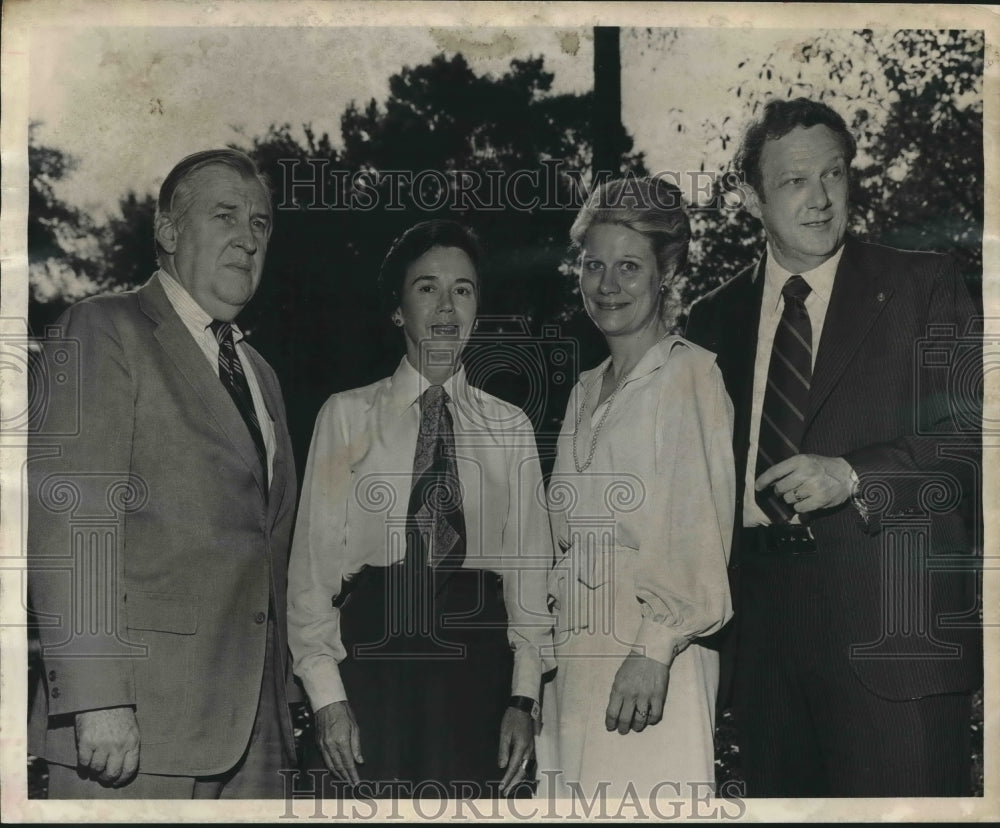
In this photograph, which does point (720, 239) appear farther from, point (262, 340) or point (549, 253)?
point (262, 340)

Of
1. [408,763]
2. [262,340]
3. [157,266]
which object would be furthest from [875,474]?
[157,266]

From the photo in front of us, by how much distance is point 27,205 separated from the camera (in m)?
4.68

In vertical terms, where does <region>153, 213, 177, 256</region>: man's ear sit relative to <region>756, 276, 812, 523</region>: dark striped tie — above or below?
above

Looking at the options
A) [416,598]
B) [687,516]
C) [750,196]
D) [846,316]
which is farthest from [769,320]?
[416,598]

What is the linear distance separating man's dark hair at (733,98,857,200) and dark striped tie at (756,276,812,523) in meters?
0.50

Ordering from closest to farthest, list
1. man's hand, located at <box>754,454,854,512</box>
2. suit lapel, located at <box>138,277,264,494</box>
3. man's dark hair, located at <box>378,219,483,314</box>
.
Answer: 1. suit lapel, located at <box>138,277,264,494</box>
2. man's hand, located at <box>754,454,854,512</box>
3. man's dark hair, located at <box>378,219,483,314</box>

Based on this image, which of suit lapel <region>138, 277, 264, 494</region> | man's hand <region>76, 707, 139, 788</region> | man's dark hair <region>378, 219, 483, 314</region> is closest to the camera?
man's hand <region>76, 707, 139, 788</region>

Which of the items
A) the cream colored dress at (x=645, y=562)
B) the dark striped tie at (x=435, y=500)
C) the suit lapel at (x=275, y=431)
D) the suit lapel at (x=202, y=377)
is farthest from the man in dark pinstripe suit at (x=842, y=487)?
the suit lapel at (x=202, y=377)

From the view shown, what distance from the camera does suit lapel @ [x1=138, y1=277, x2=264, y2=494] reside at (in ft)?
14.4

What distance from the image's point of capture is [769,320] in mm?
4613

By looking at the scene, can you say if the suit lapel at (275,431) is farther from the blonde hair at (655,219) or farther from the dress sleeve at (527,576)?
the blonde hair at (655,219)

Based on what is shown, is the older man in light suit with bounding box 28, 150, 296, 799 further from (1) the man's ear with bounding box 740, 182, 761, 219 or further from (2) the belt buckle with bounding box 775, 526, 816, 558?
(1) the man's ear with bounding box 740, 182, 761, 219

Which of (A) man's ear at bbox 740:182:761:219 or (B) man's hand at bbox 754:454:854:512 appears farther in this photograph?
(A) man's ear at bbox 740:182:761:219

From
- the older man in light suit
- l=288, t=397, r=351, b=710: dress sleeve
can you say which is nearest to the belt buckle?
l=288, t=397, r=351, b=710: dress sleeve
